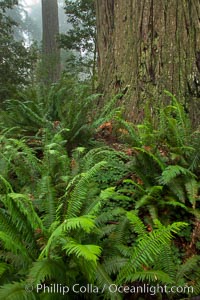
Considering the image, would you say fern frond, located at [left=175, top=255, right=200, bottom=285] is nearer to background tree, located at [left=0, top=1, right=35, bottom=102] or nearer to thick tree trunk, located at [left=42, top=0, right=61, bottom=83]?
background tree, located at [left=0, top=1, right=35, bottom=102]

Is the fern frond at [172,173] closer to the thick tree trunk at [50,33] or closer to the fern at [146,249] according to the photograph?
the fern at [146,249]

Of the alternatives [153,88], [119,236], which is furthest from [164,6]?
[119,236]

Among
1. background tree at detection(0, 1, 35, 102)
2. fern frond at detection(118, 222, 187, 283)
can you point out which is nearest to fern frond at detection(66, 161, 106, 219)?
fern frond at detection(118, 222, 187, 283)

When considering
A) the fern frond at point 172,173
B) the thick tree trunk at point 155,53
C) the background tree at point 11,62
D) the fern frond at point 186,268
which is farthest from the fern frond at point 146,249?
the background tree at point 11,62

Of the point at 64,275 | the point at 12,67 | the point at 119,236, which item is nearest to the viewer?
the point at 64,275

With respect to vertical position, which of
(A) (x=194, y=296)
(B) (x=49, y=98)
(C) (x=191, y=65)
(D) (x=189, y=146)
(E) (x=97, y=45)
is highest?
(E) (x=97, y=45)

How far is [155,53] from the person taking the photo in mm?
4145

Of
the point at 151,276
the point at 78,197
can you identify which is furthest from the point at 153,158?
the point at 151,276

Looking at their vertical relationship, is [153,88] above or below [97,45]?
below

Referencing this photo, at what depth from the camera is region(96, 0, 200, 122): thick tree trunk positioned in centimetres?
392

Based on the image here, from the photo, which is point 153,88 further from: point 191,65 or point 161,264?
point 161,264

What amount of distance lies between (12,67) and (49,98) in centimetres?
521

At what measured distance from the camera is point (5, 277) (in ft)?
6.91

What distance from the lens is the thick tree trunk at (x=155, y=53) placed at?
3.92 metres
